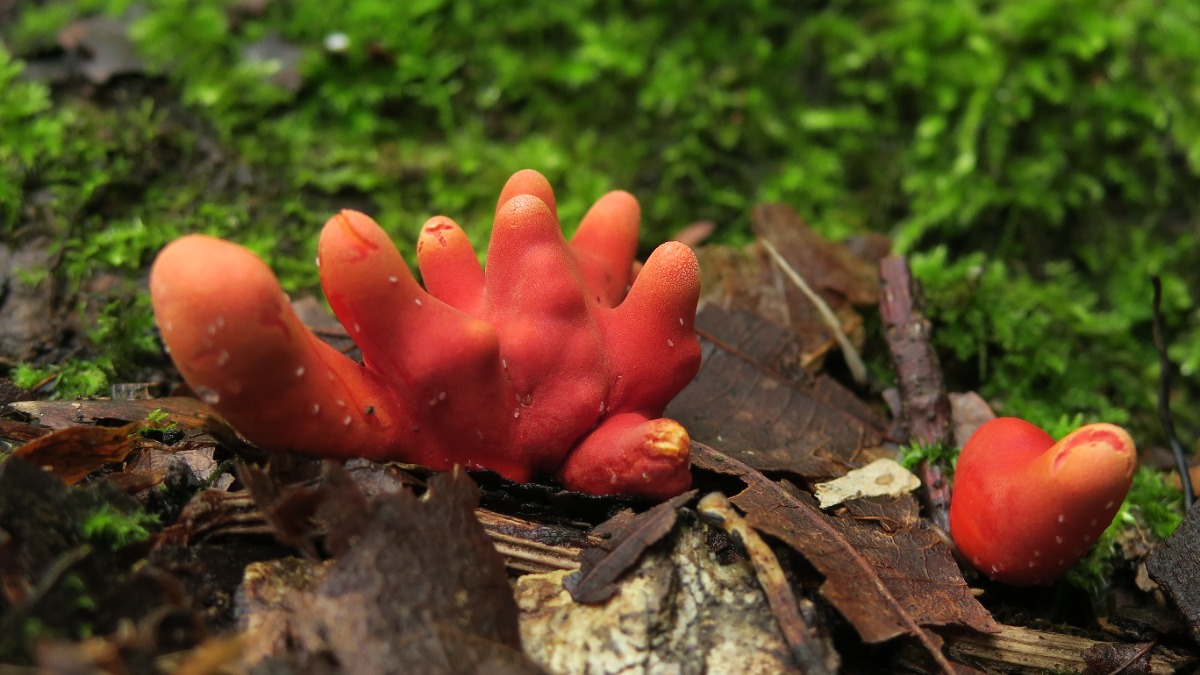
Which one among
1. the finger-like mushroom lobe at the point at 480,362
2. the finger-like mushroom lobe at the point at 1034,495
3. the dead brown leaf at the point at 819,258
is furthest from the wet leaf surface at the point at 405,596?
the dead brown leaf at the point at 819,258

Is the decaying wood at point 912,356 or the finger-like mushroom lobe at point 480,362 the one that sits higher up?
the finger-like mushroom lobe at point 480,362

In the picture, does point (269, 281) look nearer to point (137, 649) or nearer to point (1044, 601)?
point (137, 649)

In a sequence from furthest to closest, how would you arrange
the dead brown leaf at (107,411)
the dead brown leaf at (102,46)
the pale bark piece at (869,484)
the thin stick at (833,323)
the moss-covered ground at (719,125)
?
the dead brown leaf at (102,46), the moss-covered ground at (719,125), the thin stick at (833,323), the pale bark piece at (869,484), the dead brown leaf at (107,411)

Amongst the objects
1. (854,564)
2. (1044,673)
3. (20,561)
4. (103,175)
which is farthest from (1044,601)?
(103,175)

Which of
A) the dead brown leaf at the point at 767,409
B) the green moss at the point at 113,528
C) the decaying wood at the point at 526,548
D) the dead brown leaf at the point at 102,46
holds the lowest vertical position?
the dead brown leaf at the point at 767,409

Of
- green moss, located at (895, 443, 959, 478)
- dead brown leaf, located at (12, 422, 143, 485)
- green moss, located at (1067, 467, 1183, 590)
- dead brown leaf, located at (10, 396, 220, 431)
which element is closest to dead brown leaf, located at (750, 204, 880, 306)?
green moss, located at (895, 443, 959, 478)

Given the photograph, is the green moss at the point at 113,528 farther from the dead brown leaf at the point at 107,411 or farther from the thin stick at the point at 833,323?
the thin stick at the point at 833,323
